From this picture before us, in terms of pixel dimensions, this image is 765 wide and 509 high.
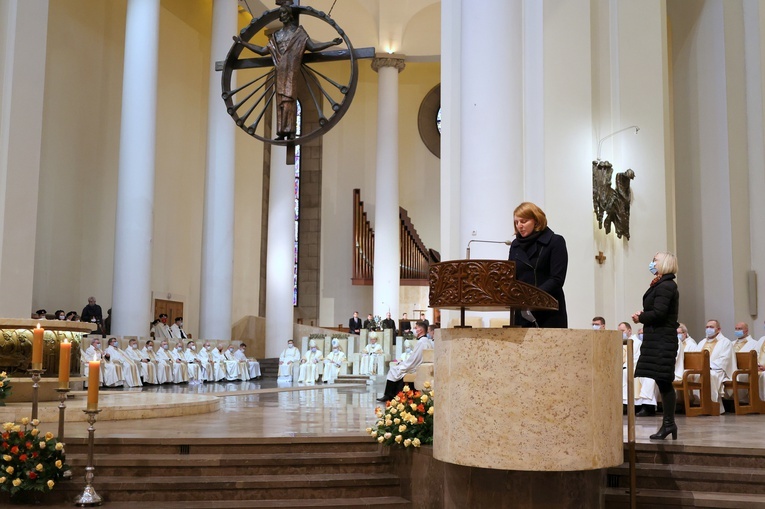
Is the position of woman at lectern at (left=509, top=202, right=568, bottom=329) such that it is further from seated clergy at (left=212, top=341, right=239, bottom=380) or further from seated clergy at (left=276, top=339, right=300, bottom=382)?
seated clergy at (left=276, top=339, right=300, bottom=382)

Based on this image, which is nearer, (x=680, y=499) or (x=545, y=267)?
(x=545, y=267)

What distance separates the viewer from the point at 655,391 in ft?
32.1

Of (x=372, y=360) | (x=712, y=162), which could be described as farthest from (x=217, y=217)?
(x=712, y=162)

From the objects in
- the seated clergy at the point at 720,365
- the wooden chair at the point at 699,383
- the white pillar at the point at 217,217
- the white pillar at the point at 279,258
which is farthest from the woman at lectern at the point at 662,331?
the white pillar at the point at 279,258

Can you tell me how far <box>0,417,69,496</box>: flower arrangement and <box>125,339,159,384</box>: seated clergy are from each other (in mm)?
10618

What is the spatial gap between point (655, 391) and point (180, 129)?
17.7 meters

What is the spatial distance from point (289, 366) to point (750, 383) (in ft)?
41.6

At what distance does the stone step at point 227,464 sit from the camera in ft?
20.0

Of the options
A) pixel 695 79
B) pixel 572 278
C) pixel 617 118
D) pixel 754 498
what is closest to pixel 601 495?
pixel 754 498

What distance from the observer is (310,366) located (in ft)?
65.9

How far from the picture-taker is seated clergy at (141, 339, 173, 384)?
16766 mm

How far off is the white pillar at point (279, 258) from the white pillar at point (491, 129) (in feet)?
55.3

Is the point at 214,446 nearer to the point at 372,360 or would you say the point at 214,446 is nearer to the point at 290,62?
A: the point at 290,62

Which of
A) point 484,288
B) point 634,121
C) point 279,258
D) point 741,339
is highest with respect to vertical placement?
point 634,121
